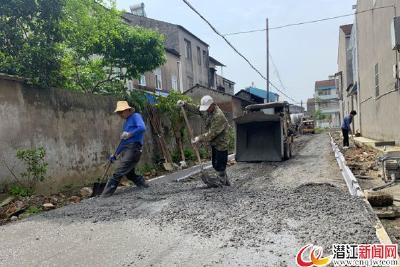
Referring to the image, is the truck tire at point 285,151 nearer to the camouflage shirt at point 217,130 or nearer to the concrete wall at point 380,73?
the concrete wall at point 380,73

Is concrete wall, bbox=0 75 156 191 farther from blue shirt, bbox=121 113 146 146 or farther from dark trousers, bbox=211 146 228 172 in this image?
dark trousers, bbox=211 146 228 172

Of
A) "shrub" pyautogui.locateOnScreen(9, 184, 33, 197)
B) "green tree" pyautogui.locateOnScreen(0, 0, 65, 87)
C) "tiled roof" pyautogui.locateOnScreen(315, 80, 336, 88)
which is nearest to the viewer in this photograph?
"shrub" pyautogui.locateOnScreen(9, 184, 33, 197)

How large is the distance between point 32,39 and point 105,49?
3330 mm

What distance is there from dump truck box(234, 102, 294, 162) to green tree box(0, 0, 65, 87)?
564cm

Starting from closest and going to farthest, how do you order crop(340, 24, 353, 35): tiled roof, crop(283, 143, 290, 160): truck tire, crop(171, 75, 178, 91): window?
crop(283, 143, 290, 160): truck tire, crop(171, 75, 178, 91): window, crop(340, 24, 353, 35): tiled roof

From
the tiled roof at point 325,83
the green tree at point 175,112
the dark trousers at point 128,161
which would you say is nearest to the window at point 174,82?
the green tree at point 175,112

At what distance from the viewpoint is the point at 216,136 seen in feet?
24.4

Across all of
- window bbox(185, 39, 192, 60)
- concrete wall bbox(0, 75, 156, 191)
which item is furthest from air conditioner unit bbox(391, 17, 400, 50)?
window bbox(185, 39, 192, 60)

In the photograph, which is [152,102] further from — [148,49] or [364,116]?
[364,116]

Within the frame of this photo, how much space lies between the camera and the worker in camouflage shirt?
7316mm

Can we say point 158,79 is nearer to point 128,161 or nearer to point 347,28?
point 347,28

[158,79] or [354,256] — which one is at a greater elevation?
[158,79]

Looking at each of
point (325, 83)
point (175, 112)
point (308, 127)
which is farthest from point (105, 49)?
point (325, 83)

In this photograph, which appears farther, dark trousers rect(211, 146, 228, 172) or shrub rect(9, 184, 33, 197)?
dark trousers rect(211, 146, 228, 172)
